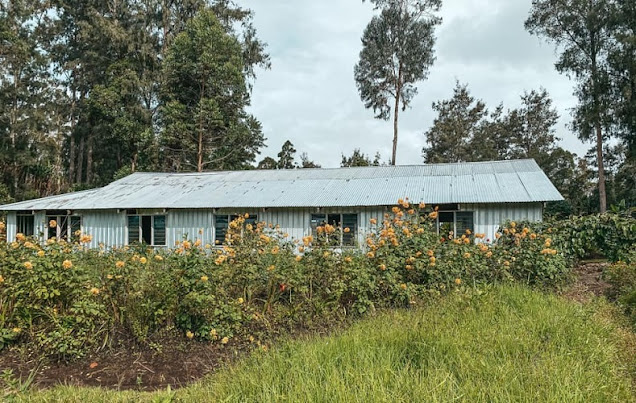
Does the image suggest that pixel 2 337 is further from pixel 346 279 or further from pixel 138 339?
pixel 346 279

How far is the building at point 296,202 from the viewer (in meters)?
12.8

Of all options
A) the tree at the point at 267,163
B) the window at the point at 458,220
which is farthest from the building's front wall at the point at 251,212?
the tree at the point at 267,163

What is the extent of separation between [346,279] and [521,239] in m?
2.89

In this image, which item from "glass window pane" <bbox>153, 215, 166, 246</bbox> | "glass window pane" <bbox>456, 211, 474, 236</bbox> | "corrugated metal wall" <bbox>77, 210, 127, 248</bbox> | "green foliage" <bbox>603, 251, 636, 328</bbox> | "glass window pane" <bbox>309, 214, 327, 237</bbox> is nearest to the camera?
"green foliage" <bbox>603, 251, 636, 328</bbox>

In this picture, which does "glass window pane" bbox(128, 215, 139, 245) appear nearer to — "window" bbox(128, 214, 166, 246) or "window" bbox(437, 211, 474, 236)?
"window" bbox(128, 214, 166, 246)

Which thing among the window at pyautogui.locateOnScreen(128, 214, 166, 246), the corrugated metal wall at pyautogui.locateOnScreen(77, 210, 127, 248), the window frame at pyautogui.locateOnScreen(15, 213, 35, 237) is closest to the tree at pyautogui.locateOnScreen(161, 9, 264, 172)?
the window frame at pyautogui.locateOnScreen(15, 213, 35, 237)

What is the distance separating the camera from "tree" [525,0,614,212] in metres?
20.0

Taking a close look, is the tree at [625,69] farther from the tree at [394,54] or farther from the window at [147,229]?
the window at [147,229]

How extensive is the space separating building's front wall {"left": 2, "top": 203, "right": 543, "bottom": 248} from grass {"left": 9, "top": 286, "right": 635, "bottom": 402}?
26.1 ft

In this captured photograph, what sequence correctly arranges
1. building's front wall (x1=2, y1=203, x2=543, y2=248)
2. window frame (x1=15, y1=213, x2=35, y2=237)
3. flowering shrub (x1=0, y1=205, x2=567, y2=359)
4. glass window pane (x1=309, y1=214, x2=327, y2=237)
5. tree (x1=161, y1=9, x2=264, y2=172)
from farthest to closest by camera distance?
tree (x1=161, y1=9, x2=264, y2=172)
window frame (x1=15, y1=213, x2=35, y2=237)
glass window pane (x1=309, y1=214, x2=327, y2=237)
building's front wall (x1=2, y1=203, x2=543, y2=248)
flowering shrub (x1=0, y1=205, x2=567, y2=359)

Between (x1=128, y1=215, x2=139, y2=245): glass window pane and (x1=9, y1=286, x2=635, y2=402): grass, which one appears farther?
(x1=128, y1=215, x2=139, y2=245): glass window pane

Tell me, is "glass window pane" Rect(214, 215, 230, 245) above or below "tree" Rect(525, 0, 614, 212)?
below

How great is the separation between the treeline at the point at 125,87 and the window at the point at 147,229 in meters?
8.91

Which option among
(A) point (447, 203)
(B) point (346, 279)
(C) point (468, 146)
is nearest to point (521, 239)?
(B) point (346, 279)
